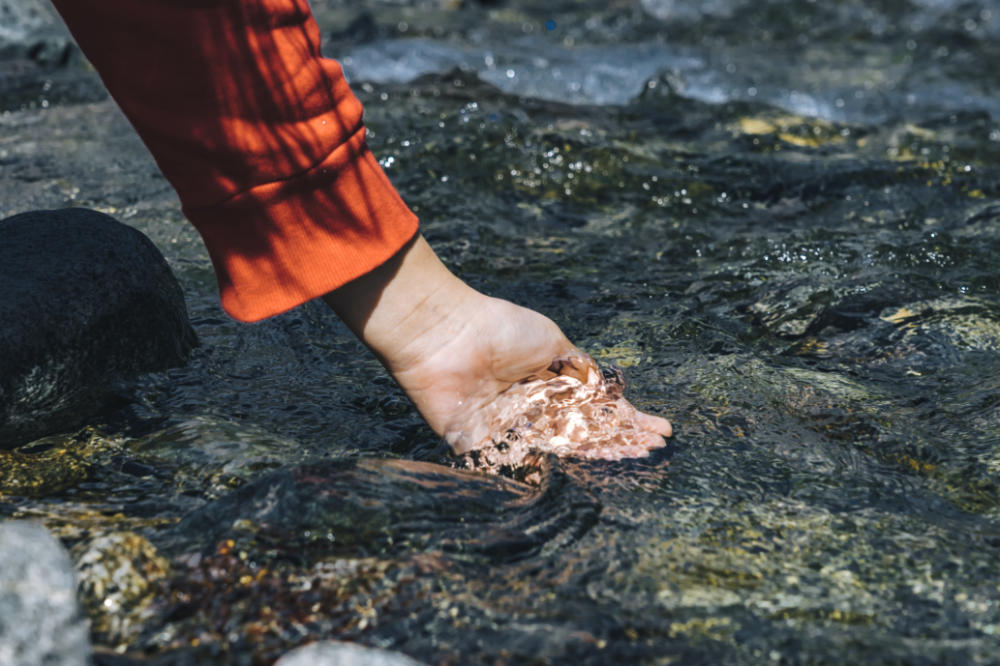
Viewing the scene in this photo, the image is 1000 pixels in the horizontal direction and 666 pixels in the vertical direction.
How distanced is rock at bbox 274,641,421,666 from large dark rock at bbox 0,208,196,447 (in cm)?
130

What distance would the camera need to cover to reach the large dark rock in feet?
8.05

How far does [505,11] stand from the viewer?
10000 mm

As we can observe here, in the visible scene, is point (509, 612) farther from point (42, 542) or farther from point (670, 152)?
point (670, 152)

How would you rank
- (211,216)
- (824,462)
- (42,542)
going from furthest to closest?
(824,462)
(211,216)
(42,542)

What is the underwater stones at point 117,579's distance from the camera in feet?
5.32

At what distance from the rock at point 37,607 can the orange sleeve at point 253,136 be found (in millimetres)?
714

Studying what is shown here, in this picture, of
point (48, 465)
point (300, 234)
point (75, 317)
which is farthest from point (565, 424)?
point (75, 317)

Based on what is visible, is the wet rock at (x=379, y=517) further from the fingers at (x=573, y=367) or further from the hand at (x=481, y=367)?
the fingers at (x=573, y=367)

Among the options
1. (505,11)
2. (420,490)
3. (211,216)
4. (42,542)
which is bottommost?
(505,11)

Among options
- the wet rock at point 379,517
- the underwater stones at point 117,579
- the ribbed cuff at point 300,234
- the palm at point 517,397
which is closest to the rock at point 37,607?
the underwater stones at point 117,579

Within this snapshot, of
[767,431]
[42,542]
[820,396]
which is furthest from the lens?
[820,396]

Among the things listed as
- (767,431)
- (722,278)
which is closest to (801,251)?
(722,278)

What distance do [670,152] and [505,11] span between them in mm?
5689

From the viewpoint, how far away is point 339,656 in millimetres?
1441
